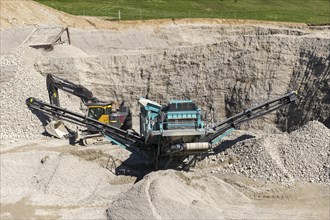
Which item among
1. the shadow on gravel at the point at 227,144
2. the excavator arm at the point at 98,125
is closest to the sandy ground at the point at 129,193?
the shadow on gravel at the point at 227,144

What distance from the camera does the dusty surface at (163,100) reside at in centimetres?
1534

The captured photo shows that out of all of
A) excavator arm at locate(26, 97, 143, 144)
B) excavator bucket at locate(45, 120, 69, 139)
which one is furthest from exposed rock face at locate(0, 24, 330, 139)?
excavator arm at locate(26, 97, 143, 144)

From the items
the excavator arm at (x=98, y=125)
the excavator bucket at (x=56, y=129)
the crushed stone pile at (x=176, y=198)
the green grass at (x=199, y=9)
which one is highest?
the green grass at (x=199, y=9)

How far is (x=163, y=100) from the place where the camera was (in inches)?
1002

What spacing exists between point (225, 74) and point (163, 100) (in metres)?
3.95

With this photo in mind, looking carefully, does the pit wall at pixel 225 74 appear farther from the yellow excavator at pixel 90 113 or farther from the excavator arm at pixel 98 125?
the excavator arm at pixel 98 125

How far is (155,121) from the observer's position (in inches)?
667

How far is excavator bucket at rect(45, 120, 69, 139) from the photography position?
73.9ft

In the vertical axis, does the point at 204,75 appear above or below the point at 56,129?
above

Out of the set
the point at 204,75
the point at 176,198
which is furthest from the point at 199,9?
the point at 176,198

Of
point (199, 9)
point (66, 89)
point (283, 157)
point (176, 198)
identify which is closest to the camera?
point (176, 198)

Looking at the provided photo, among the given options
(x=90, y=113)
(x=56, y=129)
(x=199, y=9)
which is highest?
(x=199, y=9)

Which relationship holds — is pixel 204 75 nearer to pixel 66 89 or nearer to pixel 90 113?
pixel 90 113

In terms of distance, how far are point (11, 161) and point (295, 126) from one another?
13608 mm
